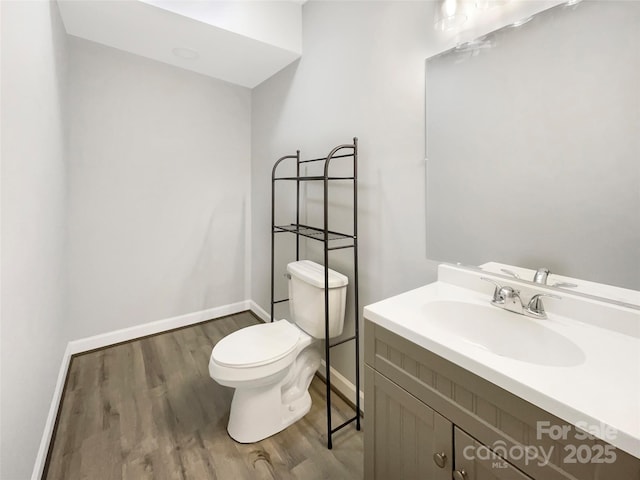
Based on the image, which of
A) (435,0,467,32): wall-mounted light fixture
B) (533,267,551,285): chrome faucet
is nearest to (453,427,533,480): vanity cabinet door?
(533,267,551,285): chrome faucet

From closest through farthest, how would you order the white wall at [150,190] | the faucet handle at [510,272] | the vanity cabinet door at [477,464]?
1. the vanity cabinet door at [477,464]
2. the faucet handle at [510,272]
3. the white wall at [150,190]

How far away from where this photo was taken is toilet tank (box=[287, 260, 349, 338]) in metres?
1.66

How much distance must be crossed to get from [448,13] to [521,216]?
90 cm

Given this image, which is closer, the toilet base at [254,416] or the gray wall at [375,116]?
the gray wall at [375,116]

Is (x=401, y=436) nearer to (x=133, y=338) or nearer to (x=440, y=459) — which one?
(x=440, y=459)

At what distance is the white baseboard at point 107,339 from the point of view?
4.60 feet

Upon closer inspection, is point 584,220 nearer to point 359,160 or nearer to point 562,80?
point 562,80

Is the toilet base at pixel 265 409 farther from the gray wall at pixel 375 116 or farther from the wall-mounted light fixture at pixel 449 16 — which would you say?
the wall-mounted light fixture at pixel 449 16

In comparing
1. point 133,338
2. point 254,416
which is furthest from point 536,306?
point 133,338

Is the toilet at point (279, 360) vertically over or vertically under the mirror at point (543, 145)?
under

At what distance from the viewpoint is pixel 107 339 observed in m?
2.41

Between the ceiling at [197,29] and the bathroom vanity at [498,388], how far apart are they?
6.39 feet

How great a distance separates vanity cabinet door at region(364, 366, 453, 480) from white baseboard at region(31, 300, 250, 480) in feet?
4.60

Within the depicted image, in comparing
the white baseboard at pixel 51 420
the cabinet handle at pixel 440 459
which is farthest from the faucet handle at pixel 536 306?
the white baseboard at pixel 51 420
